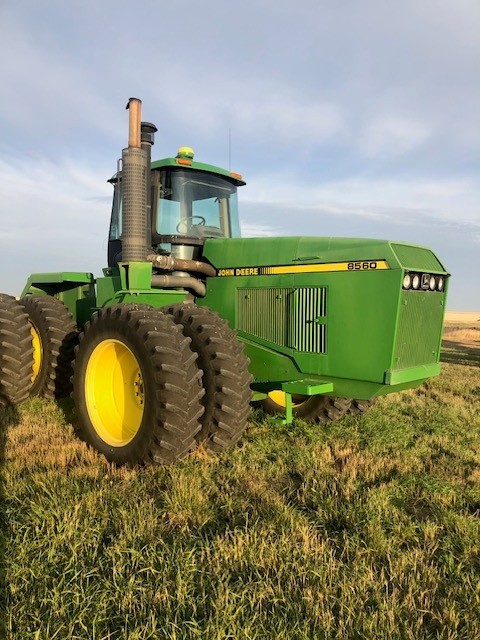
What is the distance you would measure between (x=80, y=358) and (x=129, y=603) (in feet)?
9.40

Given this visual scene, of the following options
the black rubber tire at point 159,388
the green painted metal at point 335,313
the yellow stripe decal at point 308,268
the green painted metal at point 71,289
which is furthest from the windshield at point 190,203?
the green painted metal at point 71,289

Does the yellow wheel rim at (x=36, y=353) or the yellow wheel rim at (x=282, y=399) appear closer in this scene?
the yellow wheel rim at (x=282, y=399)

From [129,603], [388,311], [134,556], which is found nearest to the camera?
[129,603]

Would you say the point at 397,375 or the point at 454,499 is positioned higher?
the point at 397,375

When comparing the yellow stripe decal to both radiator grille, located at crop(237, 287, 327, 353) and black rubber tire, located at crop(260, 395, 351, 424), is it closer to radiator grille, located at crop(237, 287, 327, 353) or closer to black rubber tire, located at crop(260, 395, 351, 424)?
radiator grille, located at crop(237, 287, 327, 353)

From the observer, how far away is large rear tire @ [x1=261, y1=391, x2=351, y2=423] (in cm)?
581

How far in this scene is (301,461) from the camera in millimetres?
4418

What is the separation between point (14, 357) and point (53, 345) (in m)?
0.45

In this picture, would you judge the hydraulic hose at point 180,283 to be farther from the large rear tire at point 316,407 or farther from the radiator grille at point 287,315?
the large rear tire at point 316,407

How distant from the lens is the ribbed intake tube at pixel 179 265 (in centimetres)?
531

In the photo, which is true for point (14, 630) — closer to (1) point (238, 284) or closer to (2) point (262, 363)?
(2) point (262, 363)

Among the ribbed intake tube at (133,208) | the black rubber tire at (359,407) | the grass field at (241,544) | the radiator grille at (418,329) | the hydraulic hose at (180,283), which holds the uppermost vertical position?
the ribbed intake tube at (133,208)

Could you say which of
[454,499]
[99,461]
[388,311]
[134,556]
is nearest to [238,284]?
[388,311]

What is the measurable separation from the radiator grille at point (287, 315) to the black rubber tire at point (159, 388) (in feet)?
3.56
